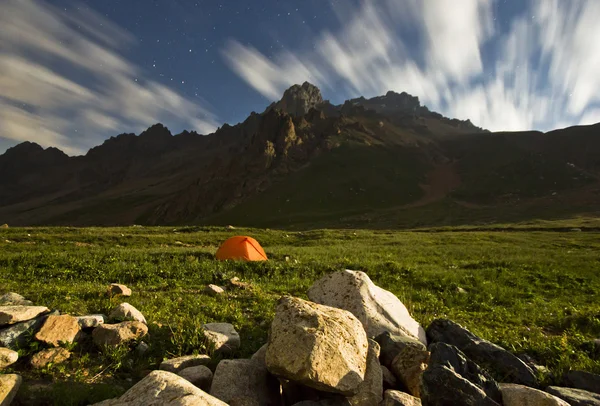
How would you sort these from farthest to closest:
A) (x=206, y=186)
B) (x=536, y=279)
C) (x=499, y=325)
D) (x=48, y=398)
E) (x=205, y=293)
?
(x=206, y=186) < (x=536, y=279) < (x=205, y=293) < (x=499, y=325) < (x=48, y=398)

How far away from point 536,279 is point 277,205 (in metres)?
104

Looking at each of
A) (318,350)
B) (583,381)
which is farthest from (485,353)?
(318,350)

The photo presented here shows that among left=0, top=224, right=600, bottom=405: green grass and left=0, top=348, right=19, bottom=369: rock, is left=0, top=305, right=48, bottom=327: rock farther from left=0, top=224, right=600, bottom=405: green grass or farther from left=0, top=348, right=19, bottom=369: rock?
left=0, top=348, right=19, bottom=369: rock

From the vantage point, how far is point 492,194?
390 feet

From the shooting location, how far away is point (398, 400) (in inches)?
203

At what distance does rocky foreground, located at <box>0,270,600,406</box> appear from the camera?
5.06 m

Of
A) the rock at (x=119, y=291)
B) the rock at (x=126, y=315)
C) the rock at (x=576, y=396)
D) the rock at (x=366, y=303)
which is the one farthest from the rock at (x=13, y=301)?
the rock at (x=576, y=396)

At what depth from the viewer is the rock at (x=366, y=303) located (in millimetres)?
8078

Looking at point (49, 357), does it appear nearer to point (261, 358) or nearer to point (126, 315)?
point (126, 315)

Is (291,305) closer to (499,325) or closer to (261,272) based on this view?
(499,325)

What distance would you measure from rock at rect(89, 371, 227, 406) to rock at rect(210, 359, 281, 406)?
760 millimetres

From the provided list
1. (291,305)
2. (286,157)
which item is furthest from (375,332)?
(286,157)

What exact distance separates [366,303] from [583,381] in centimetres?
438

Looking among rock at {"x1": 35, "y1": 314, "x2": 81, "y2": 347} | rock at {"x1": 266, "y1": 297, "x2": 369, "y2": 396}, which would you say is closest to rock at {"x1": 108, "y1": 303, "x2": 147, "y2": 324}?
rock at {"x1": 35, "y1": 314, "x2": 81, "y2": 347}
